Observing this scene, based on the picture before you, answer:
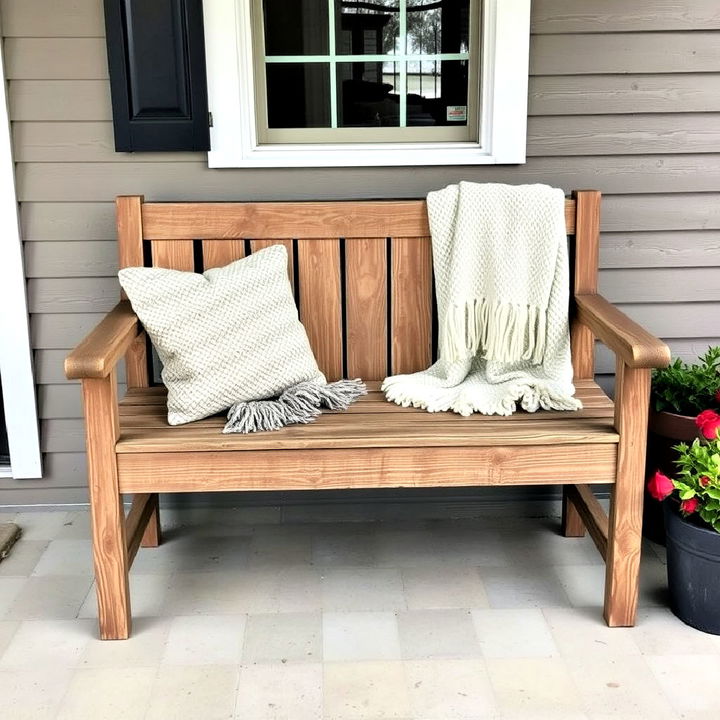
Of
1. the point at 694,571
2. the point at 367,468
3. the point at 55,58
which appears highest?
the point at 55,58

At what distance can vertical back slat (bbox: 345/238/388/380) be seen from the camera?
2543 mm

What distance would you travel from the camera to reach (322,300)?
256cm

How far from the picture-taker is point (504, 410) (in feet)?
7.45

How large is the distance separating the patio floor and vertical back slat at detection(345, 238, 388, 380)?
0.54m

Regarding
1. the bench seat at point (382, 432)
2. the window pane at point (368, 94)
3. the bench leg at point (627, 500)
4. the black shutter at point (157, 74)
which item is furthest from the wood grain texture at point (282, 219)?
the bench leg at point (627, 500)

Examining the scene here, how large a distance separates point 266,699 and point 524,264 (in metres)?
1.28

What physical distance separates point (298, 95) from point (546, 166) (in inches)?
30.2

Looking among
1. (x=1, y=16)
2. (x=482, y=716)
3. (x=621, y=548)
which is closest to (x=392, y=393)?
(x=621, y=548)

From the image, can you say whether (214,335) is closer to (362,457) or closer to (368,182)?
(362,457)

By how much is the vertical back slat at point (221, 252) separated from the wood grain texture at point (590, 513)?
118 cm

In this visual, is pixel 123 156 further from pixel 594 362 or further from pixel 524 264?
pixel 594 362

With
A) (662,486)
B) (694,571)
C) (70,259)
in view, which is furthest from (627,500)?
(70,259)

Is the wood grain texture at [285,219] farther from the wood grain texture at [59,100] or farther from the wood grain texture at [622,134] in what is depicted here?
the wood grain texture at [59,100]

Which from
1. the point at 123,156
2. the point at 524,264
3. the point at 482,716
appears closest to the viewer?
the point at 482,716
